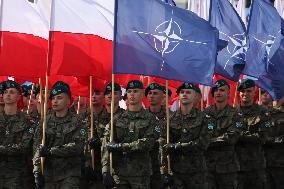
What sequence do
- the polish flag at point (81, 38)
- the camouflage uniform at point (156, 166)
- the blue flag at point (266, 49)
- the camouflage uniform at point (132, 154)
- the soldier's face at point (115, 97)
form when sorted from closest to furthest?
the camouflage uniform at point (132, 154)
the polish flag at point (81, 38)
the camouflage uniform at point (156, 166)
the soldier's face at point (115, 97)
the blue flag at point (266, 49)

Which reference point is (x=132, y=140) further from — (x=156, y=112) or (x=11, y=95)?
(x=11, y=95)

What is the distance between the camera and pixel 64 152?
34.2 feet

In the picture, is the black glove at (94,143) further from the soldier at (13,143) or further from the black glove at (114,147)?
the black glove at (114,147)

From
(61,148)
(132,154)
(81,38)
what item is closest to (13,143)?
(61,148)

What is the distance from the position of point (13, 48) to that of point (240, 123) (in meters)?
4.01

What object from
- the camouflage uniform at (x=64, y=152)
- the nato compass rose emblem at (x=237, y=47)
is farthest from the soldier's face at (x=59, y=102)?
the nato compass rose emblem at (x=237, y=47)

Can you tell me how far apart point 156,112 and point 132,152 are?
1996mm

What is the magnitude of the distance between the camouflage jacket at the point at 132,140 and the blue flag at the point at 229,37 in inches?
113

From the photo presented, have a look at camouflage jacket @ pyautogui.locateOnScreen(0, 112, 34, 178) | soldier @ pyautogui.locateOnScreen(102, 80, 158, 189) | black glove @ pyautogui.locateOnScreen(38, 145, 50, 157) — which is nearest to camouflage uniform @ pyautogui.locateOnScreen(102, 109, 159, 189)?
soldier @ pyautogui.locateOnScreen(102, 80, 158, 189)

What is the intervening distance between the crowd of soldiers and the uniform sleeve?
13mm

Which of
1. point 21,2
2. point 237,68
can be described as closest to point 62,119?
point 21,2

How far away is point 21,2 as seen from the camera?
12.2 meters

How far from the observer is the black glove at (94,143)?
11875 mm

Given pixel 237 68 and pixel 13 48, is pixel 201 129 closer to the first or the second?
pixel 237 68
